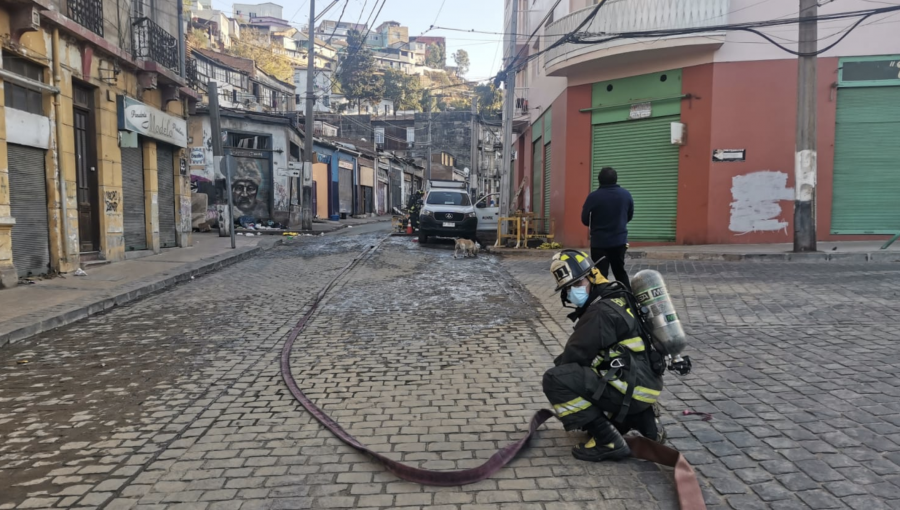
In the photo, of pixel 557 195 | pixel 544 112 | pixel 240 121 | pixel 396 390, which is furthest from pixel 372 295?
pixel 240 121

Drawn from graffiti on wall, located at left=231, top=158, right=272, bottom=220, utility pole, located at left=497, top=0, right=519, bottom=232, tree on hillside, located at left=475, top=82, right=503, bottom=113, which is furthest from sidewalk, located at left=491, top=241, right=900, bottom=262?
tree on hillside, located at left=475, top=82, right=503, bottom=113

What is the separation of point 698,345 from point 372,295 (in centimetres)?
491

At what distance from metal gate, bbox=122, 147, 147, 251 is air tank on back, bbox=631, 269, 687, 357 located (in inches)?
A: 522

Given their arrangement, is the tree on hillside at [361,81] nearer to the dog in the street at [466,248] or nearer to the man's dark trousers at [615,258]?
the dog in the street at [466,248]

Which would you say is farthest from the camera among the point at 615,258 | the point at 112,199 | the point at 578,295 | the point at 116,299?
the point at 112,199

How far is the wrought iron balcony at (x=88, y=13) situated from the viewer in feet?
36.1

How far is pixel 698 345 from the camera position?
5801 mm

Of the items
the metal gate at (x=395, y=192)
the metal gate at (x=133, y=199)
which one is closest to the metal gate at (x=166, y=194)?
the metal gate at (x=133, y=199)

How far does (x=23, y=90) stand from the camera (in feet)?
31.8

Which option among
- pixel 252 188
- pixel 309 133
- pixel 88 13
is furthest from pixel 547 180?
pixel 252 188

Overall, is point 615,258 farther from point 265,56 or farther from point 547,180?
point 265,56

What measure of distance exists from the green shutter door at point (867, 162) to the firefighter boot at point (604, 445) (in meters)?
13.1

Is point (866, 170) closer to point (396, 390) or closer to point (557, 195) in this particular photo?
point (557, 195)

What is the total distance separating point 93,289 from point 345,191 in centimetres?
3100
